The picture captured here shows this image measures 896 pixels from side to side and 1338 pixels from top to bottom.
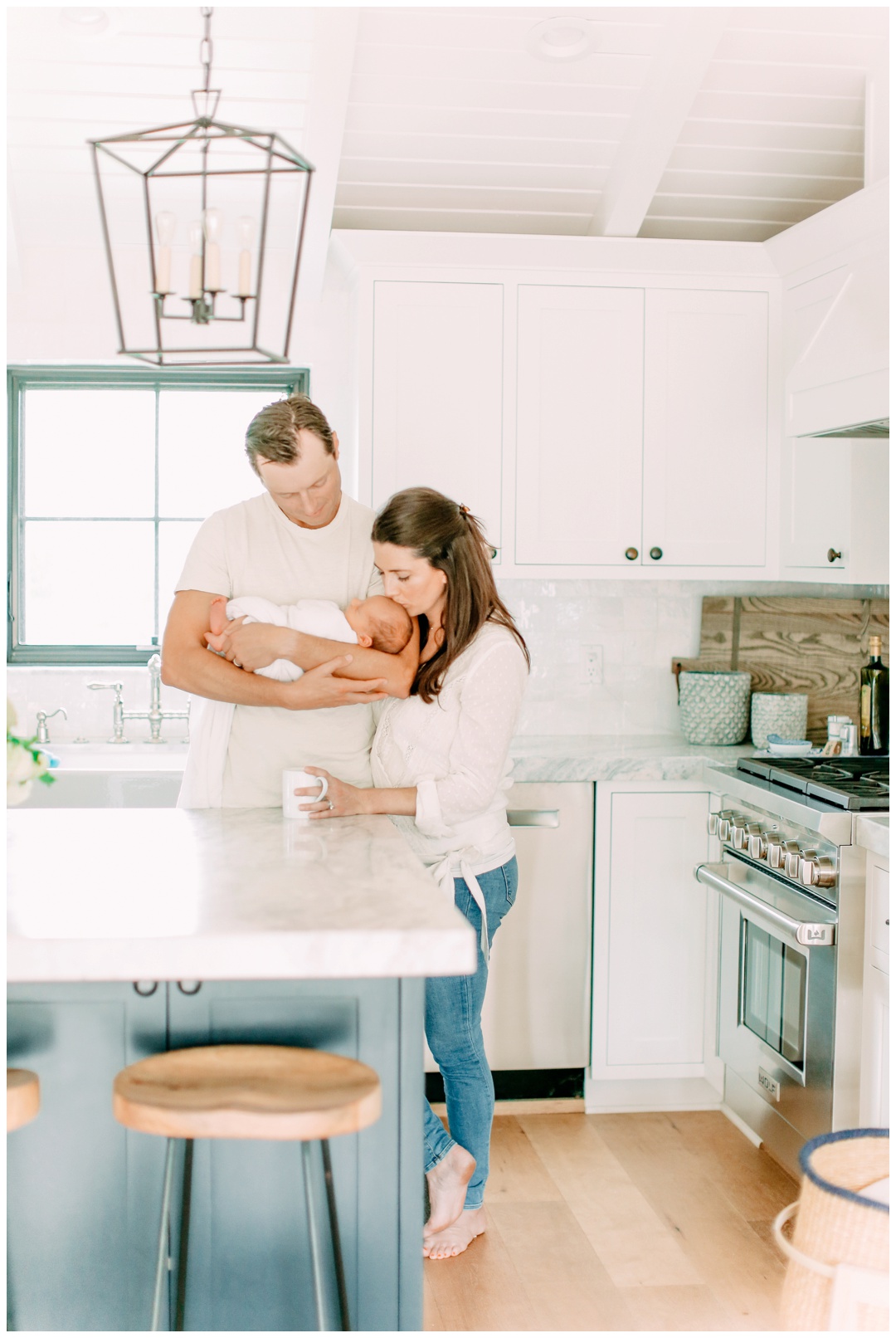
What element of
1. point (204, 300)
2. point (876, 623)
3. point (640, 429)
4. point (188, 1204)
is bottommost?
point (188, 1204)

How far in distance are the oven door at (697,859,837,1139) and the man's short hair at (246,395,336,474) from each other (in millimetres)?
1484

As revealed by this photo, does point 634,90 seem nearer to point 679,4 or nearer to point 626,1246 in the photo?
point 679,4

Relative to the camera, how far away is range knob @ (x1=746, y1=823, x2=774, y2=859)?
8.82ft

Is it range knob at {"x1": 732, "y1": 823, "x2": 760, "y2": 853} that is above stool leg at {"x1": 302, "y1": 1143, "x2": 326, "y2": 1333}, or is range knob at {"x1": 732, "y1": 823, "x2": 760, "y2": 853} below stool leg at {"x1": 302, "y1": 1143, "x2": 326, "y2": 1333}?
above

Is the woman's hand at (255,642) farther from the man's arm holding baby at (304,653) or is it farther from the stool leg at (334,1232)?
the stool leg at (334,1232)

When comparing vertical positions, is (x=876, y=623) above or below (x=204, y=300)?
below

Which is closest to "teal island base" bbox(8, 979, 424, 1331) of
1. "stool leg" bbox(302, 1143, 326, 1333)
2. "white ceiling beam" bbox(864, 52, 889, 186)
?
"stool leg" bbox(302, 1143, 326, 1333)

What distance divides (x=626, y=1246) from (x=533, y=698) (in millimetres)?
1698

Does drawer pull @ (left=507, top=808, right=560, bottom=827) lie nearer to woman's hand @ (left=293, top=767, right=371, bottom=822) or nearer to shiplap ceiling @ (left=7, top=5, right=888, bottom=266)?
woman's hand @ (left=293, top=767, right=371, bottom=822)

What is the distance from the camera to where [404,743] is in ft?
7.45

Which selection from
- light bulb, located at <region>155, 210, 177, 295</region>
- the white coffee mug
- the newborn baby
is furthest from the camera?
the newborn baby

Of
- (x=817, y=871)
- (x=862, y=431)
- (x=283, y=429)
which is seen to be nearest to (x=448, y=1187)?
(x=817, y=871)

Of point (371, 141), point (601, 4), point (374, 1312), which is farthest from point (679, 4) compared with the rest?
point (374, 1312)

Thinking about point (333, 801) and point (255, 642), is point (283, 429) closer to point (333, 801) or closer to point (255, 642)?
point (255, 642)
